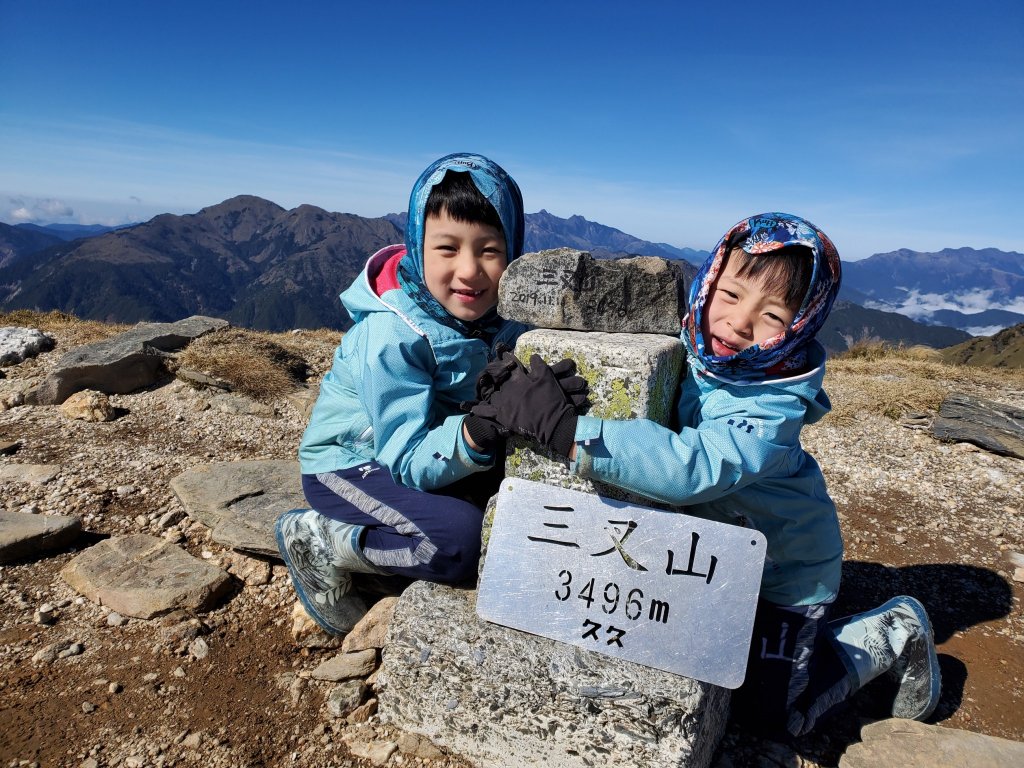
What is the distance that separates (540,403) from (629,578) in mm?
711

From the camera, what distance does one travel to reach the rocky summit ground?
2.50m

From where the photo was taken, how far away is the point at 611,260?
7.80ft

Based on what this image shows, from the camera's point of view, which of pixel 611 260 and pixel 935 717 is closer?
pixel 611 260

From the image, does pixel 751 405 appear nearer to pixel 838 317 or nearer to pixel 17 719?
pixel 17 719

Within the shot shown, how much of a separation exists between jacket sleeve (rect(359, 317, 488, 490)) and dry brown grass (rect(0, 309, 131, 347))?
812 cm

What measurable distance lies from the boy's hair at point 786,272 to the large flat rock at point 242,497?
3.21 metres

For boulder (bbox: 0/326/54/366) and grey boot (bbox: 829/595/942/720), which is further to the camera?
boulder (bbox: 0/326/54/366)

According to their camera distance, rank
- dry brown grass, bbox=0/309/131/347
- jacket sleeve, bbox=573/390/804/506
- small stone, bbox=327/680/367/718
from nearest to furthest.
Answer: jacket sleeve, bbox=573/390/804/506 → small stone, bbox=327/680/367/718 → dry brown grass, bbox=0/309/131/347

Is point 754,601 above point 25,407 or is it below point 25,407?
above

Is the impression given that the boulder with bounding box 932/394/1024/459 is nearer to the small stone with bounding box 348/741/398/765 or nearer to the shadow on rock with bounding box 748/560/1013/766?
the shadow on rock with bounding box 748/560/1013/766

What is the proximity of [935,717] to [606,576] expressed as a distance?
217 cm

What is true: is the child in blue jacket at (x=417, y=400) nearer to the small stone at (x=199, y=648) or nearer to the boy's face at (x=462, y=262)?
the boy's face at (x=462, y=262)

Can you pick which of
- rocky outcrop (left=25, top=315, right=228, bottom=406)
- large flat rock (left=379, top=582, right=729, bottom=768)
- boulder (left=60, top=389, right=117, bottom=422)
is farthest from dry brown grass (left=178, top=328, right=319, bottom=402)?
large flat rock (left=379, top=582, right=729, bottom=768)

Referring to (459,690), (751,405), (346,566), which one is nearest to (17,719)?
(346,566)
